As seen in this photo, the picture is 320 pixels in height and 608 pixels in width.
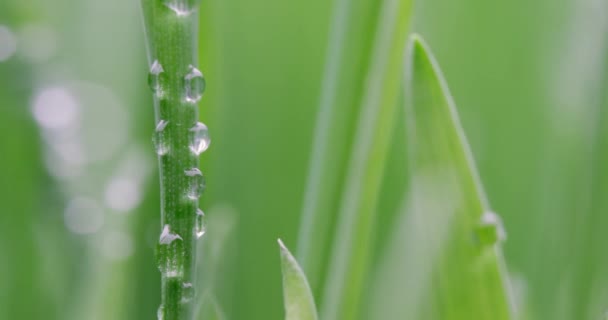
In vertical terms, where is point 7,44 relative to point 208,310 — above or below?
above

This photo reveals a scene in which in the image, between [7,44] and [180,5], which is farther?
[7,44]

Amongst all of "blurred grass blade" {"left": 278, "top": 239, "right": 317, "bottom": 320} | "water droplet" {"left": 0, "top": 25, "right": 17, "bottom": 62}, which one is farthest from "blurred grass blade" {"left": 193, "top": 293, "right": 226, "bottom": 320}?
"water droplet" {"left": 0, "top": 25, "right": 17, "bottom": 62}

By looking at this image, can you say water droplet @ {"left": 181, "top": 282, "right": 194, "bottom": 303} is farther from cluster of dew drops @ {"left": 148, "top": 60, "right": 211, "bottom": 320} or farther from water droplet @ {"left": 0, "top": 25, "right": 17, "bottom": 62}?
water droplet @ {"left": 0, "top": 25, "right": 17, "bottom": 62}

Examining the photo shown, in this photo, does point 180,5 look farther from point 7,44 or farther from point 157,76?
point 7,44

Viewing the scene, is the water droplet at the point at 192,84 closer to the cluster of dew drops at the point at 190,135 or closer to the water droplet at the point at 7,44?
the cluster of dew drops at the point at 190,135

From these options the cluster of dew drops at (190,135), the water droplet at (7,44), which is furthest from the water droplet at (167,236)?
the water droplet at (7,44)

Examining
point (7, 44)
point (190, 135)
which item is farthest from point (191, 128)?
point (7, 44)
